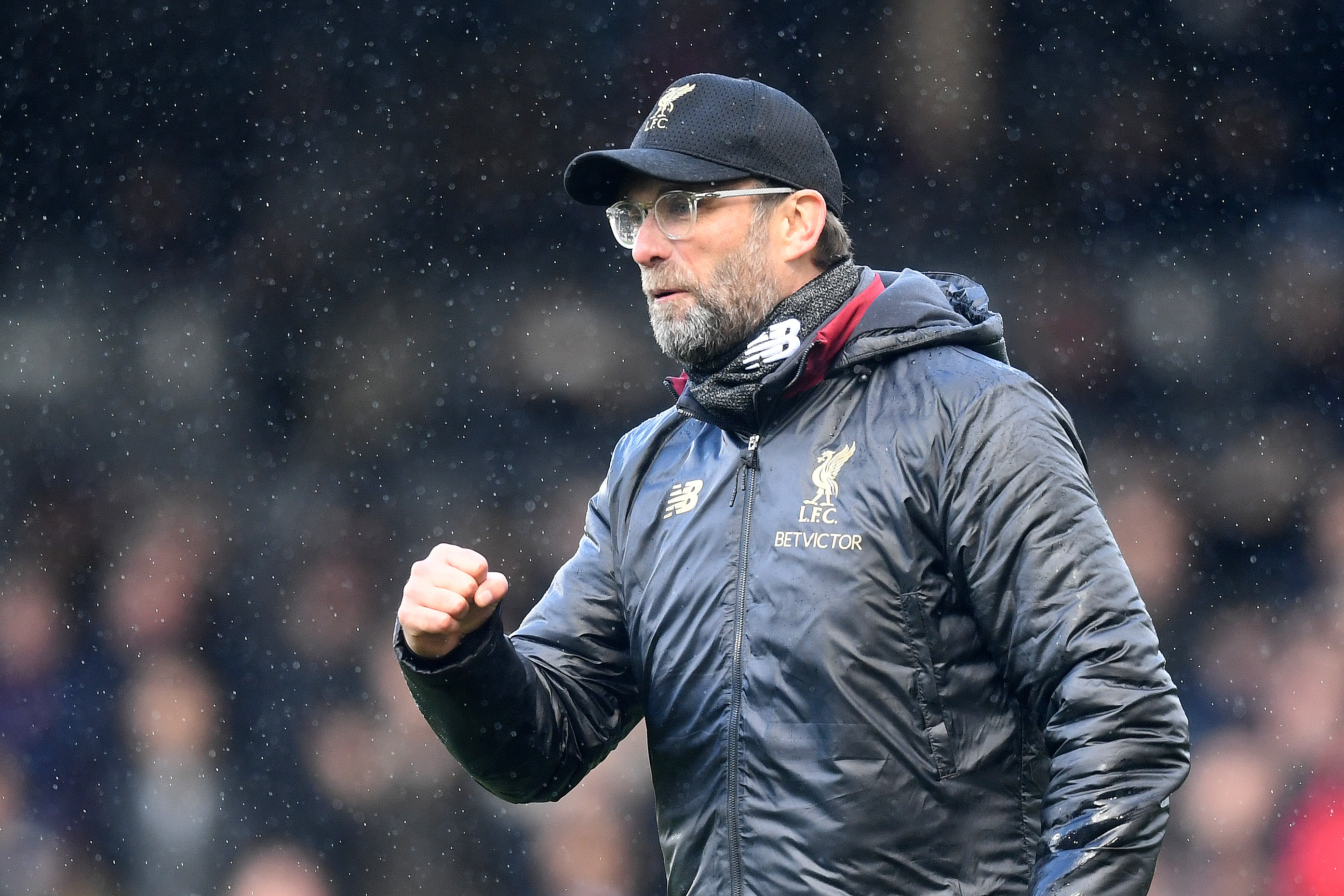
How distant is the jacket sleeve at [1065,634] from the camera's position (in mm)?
1379

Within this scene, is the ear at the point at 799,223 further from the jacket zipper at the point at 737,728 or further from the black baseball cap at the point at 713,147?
the jacket zipper at the point at 737,728

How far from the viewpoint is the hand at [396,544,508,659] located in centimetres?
162

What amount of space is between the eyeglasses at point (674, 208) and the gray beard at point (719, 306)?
1.9 inches

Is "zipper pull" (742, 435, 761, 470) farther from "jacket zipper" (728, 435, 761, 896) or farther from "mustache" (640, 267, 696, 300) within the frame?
"mustache" (640, 267, 696, 300)

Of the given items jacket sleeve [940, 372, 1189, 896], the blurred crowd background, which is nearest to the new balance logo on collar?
jacket sleeve [940, 372, 1189, 896]

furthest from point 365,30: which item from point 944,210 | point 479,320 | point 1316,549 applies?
point 1316,549

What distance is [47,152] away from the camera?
16.4ft

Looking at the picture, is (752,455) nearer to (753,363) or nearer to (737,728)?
(753,363)

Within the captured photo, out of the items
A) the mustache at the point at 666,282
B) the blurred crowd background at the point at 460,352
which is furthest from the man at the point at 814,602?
the blurred crowd background at the point at 460,352

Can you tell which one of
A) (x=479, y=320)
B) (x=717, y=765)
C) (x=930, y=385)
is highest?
(x=930, y=385)

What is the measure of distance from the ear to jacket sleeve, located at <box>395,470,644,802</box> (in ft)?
1.40

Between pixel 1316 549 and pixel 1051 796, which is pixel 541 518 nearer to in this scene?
pixel 1316 549

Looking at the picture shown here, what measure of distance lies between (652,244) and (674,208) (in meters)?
0.06

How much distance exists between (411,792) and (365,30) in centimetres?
263
